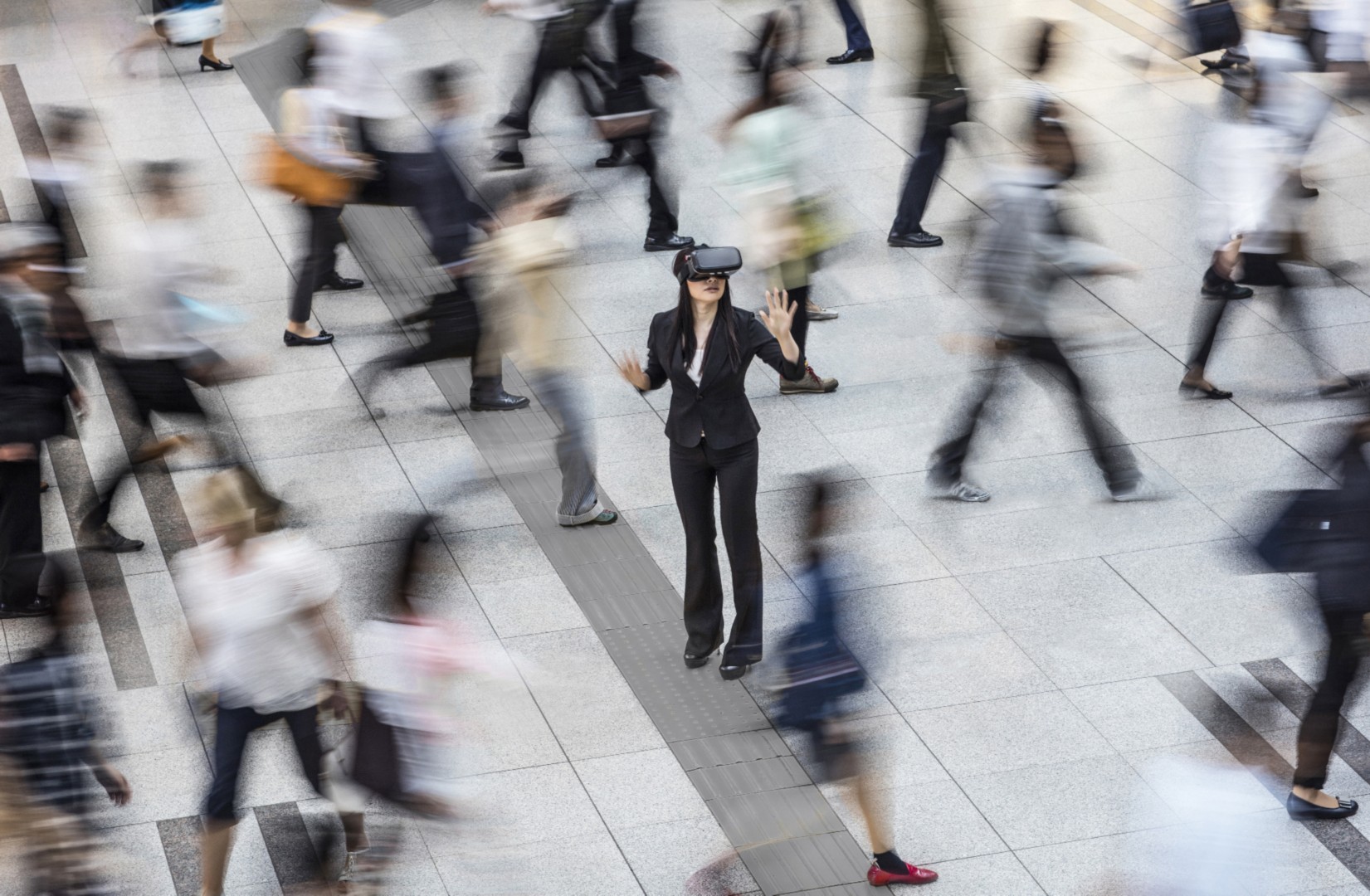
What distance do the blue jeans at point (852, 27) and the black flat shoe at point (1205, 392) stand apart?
17.9 feet

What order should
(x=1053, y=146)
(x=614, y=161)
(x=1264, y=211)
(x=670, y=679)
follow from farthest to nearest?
1. (x=614, y=161)
2. (x=1264, y=211)
3. (x=1053, y=146)
4. (x=670, y=679)

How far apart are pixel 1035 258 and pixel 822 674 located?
3.07 m

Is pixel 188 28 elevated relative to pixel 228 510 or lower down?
lower down

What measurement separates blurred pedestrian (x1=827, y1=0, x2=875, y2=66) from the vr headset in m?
7.55

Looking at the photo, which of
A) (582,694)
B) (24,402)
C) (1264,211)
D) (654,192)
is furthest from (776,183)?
(24,402)

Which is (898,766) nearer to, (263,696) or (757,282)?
(263,696)

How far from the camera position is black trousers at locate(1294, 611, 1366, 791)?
20.7 ft

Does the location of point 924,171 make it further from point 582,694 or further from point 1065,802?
point 1065,802

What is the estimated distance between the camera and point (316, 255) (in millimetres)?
9742

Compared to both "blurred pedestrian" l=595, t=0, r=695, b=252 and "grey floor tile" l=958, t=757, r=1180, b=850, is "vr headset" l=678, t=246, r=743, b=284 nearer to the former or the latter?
"grey floor tile" l=958, t=757, r=1180, b=850

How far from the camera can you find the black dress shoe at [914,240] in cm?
1104

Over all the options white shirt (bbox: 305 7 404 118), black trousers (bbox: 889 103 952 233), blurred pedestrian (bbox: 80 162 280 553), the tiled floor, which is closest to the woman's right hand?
the tiled floor

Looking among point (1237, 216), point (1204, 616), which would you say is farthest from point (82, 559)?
point (1237, 216)

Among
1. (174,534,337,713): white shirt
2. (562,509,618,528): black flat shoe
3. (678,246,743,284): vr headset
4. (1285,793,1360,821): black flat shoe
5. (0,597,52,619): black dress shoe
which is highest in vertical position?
(678,246,743,284): vr headset
